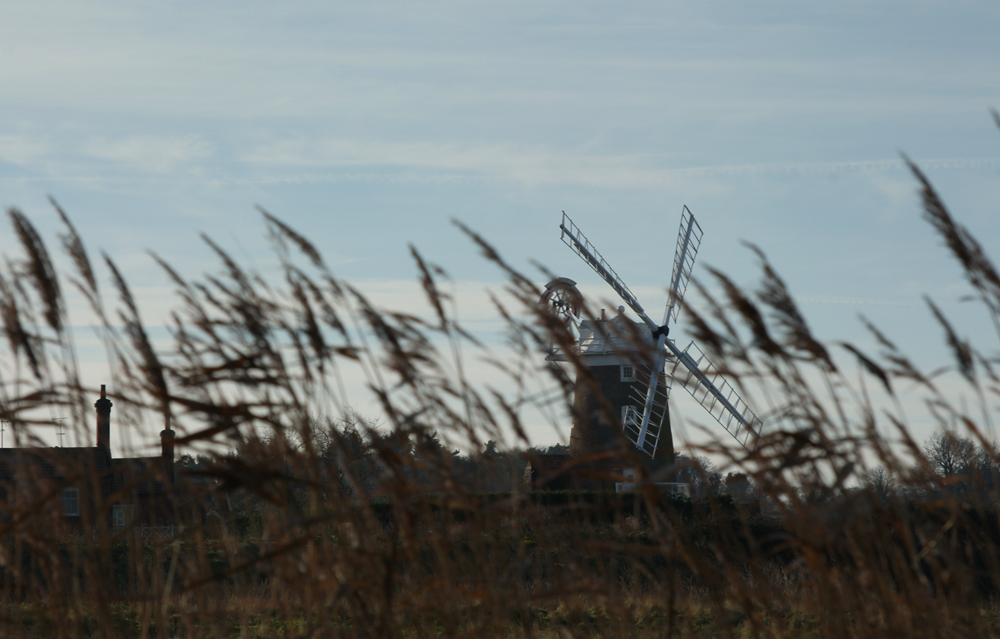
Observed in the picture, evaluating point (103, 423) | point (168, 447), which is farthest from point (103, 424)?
point (168, 447)

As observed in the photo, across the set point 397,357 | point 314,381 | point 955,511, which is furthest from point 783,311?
point 314,381

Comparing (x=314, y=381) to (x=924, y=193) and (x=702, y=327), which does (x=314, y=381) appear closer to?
(x=702, y=327)

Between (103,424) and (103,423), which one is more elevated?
(103,424)

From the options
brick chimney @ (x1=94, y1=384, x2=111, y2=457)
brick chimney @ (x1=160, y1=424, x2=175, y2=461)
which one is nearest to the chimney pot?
brick chimney @ (x1=94, y1=384, x2=111, y2=457)

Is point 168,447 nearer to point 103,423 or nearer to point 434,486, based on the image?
point 434,486

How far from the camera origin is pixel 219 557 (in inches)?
518

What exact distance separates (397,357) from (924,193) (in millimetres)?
1597

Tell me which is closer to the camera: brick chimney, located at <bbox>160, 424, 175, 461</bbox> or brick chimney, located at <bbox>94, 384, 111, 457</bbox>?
brick chimney, located at <bbox>160, 424, 175, 461</bbox>

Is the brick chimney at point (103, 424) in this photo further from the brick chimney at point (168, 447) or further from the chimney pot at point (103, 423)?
the brick chimney at point (168, 447)

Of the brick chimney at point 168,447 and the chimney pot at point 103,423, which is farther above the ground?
the chimney pot at point 103,423

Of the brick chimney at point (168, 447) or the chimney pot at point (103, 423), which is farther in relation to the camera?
the chimney pot at point (103, 423)

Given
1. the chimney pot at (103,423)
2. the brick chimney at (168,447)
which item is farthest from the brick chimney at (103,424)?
the brick chimney at (168,447)

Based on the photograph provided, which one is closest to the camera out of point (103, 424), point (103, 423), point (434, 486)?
point (434, 486)

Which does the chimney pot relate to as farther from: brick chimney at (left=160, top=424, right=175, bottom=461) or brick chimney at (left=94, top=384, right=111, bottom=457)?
brick chimney at (left=160, top=424, right=175, bottom=461)
